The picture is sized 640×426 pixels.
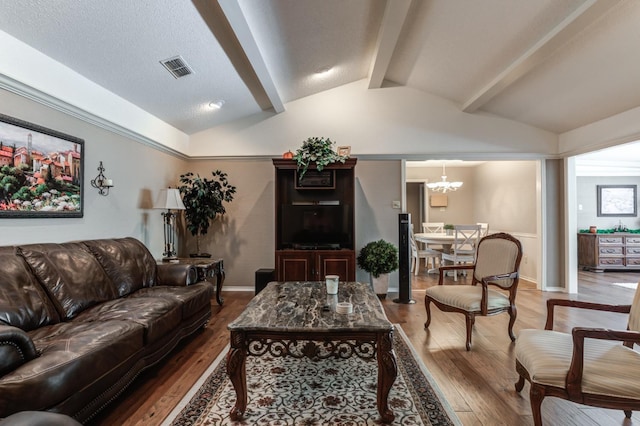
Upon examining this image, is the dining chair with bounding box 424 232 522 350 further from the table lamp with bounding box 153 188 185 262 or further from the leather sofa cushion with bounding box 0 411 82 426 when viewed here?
the table lamp with bounding box 153 188 185 262

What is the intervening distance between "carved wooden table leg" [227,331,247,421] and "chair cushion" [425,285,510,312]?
2.05 m

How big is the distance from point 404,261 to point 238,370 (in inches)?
120

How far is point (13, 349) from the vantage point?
142 centimetres

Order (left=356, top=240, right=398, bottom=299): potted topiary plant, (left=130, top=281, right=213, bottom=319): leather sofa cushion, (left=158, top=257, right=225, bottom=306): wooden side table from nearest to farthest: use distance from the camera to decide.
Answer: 1. (left=130, top=281, right=213, bottom=319): leather sofa cushion
2. (left=158, top=257, right=225, bottom=306): wooden side table
3. (left=356, top=240, right=398, bottom=299): potted topiary plant

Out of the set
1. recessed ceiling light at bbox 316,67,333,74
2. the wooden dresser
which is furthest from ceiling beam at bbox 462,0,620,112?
the wooden dresser

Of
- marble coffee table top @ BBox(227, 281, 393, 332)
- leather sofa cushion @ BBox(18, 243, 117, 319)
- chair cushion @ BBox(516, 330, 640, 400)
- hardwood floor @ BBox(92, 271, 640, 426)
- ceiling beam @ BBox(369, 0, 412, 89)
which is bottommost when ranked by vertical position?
hardwood floor @ BBox(92, 271, 640, 426)

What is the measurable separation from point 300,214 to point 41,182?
9.56 feet

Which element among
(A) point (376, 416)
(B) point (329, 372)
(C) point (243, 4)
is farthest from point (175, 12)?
(A) point (376, 416)

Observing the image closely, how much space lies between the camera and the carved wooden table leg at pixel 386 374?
1764mm

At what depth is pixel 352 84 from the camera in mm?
4965

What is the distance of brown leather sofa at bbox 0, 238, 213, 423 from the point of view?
142 cm

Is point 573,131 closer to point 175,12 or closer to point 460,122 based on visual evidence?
point 460,122

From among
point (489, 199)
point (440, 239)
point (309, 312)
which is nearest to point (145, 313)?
point (309, 312)

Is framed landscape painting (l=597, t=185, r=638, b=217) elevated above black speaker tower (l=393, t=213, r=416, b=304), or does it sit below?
above
